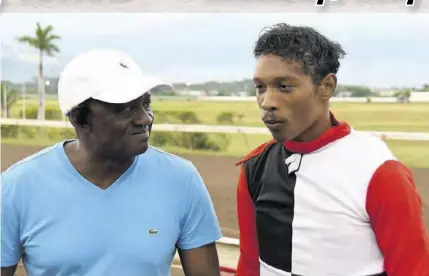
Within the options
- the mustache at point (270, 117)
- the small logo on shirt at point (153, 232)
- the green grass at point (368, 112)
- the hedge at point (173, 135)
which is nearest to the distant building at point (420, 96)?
the green grass at point (368, 112)

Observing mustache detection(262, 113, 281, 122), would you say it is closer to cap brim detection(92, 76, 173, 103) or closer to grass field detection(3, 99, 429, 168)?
cap brim detection(92, 76, 173, 103)

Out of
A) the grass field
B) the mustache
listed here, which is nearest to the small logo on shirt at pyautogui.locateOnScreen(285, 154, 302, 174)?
the mustache

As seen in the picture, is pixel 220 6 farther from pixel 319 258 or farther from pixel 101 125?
pixel 319 258

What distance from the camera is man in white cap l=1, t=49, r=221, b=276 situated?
1.06 metres

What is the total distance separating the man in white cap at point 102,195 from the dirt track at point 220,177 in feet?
7.50

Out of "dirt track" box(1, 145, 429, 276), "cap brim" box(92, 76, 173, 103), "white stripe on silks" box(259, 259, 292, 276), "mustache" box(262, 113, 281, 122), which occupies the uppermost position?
"cap brim" box(92, 76, 173, 103)

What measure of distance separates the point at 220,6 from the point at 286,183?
3.49 feet

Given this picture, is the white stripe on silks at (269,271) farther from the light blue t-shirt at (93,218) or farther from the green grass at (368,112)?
the green grass at (368,112)

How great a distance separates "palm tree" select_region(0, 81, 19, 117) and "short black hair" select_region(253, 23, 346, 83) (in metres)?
2.71

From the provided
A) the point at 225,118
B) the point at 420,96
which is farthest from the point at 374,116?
the point at 225,118

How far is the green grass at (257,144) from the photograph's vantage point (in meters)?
2.62

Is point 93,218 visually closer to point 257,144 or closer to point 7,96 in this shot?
point 257,144

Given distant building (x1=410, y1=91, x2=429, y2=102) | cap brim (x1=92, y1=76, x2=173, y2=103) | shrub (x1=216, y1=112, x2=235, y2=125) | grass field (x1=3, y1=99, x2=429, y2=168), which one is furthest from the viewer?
shrub (x1=216, y1=112, x2=235, y2=125)

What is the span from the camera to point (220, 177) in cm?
496
